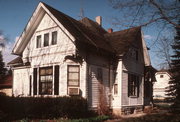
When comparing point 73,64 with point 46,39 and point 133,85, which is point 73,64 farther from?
point 133,85

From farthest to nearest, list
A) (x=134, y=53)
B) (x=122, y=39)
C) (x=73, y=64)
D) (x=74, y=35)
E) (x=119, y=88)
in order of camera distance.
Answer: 1. (x=134, y=53)
2. (x=122, y=39)
3. (x=119, y=88)
4. (x=73, y=64)
5. (x=74, y=35)

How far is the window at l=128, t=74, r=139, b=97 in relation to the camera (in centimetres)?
1777

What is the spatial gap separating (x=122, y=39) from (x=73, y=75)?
7.13 m

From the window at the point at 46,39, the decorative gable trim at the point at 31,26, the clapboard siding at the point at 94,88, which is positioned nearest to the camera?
the clapboard siding at the point at 94,88

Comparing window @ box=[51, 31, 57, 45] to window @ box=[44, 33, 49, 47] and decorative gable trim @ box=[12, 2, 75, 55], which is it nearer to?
window @ box=[44, 33, 49, 47]

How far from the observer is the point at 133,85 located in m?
18.6

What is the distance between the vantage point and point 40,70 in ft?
52.1

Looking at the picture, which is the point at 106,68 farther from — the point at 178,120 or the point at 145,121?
the point at 178,120

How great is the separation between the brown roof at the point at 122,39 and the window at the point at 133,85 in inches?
106

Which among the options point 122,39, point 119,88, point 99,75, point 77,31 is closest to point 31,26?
point 77,31

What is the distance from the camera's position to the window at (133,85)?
17770mm

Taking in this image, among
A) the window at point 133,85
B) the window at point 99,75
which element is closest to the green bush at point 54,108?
the window at point 99,75

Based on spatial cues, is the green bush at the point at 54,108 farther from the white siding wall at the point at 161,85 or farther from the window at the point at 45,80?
the white siding wall at the point at 161,85

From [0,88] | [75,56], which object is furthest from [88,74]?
[0,88]
